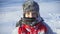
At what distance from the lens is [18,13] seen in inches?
63.4

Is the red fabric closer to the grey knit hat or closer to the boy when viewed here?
the boy

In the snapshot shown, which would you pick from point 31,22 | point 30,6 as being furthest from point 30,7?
point 31,22

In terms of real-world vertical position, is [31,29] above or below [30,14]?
below

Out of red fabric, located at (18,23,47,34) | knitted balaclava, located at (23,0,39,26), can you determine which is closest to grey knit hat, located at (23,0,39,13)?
knitted balaclava, located at (23,0,39,26)

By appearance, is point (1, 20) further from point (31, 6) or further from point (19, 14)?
point (31, 6)

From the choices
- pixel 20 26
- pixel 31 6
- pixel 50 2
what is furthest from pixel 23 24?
pixel 50 2

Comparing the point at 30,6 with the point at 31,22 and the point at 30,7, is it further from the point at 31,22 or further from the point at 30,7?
the point at 31,22

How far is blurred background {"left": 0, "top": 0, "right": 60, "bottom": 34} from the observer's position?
63.1 inches

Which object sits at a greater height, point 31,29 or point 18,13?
point 18,13

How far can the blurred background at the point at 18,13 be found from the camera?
1.60 meters

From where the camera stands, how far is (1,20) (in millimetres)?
1629

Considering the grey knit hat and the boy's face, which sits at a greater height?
the grey knit hat

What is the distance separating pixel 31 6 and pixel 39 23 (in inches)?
6.0

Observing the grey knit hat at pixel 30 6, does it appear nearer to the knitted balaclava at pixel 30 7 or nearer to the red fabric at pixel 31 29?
the knitted balaclava at pixel 30 7
